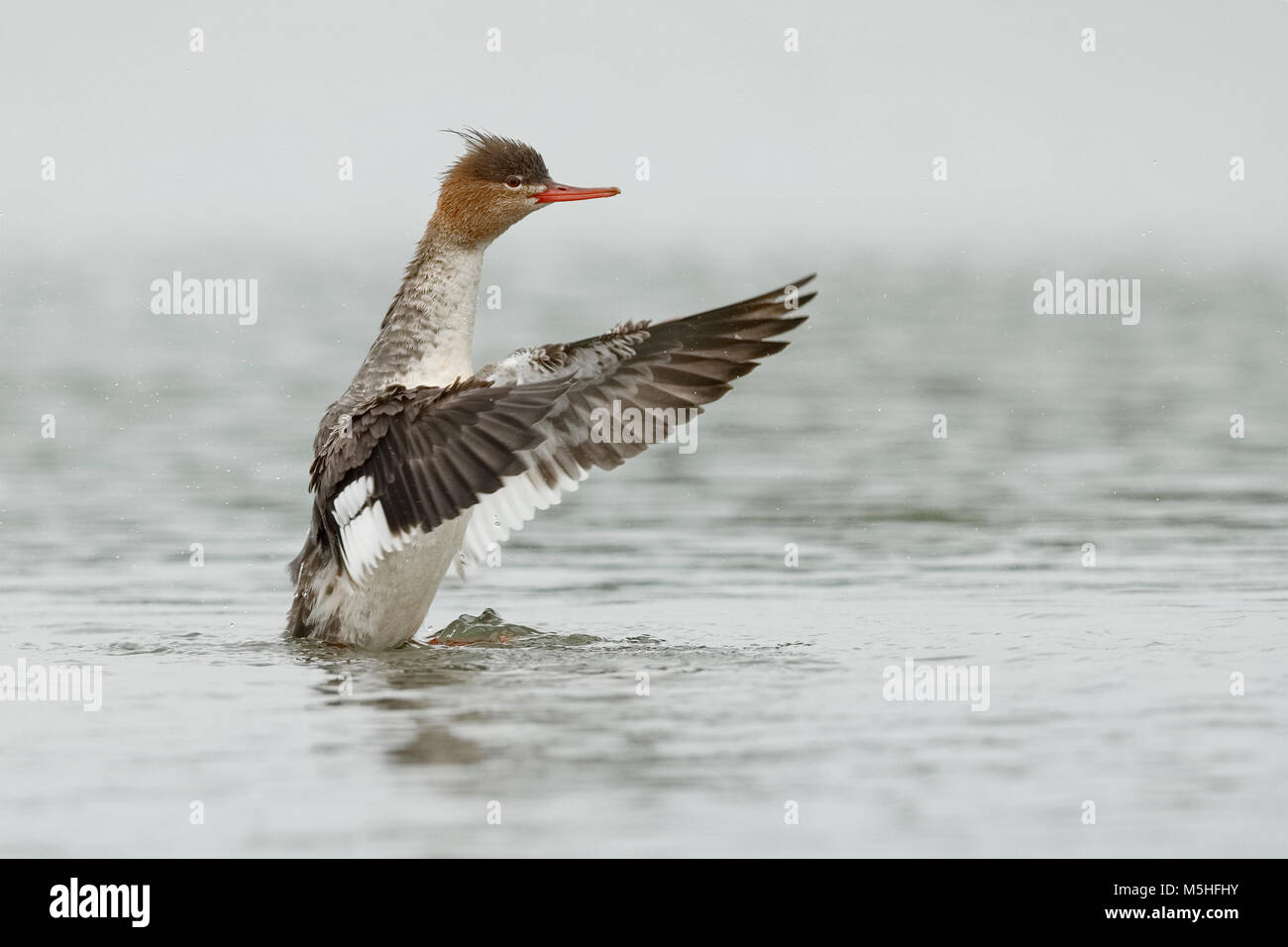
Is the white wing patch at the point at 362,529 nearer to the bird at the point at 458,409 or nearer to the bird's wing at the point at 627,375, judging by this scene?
the bird at the point at 458,409

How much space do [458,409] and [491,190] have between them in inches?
82.7

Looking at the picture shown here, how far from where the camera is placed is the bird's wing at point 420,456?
28.6 ft

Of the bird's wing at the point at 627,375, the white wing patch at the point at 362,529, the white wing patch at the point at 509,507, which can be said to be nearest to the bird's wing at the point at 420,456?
the white wing patch at the point at 362,529

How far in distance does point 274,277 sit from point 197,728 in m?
34.7

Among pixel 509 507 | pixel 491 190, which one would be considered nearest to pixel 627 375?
pixel 509 507

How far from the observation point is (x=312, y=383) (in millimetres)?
21750

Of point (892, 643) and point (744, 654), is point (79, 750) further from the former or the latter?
point (892, 643)

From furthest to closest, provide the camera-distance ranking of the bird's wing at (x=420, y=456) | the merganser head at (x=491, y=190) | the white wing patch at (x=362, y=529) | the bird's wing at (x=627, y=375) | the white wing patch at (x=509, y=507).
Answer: the merganser head at (x=491, y=190) < the white wing patch at (x=509, y=507) < the bird's wing at (x=627, y=375) < the white wing patch at (x=362, y=529) < the bird's wing at (x=420, y=456)

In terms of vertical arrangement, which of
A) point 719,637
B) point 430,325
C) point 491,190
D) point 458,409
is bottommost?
point 719,637

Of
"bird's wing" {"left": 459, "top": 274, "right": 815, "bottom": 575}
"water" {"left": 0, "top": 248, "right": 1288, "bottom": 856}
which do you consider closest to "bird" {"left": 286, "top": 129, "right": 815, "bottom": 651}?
"bird's wing" {"left": 459, "top": 274, "right": 815, "bottom": 575}

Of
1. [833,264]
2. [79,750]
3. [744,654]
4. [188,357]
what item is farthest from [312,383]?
[833,264]

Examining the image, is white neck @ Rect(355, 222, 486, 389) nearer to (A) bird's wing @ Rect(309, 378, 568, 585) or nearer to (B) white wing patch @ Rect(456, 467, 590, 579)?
(A) bird's wing @ Rect(309, 378, 568, 585)

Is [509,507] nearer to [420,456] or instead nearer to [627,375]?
[627,375]

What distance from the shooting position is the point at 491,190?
10562mm
